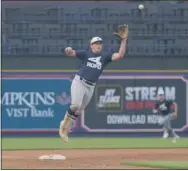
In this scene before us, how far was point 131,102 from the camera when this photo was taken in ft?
79.4

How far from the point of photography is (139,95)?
2425 centimetres

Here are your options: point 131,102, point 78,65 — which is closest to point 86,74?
point 78,65

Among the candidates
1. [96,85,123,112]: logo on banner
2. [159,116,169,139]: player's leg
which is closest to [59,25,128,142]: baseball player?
[159,116,169,139]: player's leg

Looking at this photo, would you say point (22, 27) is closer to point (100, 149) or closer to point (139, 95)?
point (139, 95)

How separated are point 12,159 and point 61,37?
11405mm

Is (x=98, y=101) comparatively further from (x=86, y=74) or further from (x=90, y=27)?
(x=86, y=74)

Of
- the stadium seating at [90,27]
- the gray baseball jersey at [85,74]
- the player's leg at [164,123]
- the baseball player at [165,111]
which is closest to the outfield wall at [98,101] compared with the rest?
the stadium seating at [90,27]

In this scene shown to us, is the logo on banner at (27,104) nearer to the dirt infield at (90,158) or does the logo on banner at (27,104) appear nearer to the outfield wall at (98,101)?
the outfield wall at (98,101)

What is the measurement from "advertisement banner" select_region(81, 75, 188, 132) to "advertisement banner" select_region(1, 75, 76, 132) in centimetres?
102

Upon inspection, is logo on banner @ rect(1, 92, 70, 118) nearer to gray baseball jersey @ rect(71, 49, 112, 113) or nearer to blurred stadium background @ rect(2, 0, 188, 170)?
blurred stadium background @ rect(2, 0, 188, 170)

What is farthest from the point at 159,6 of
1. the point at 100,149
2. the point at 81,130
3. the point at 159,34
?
the point at 100,149

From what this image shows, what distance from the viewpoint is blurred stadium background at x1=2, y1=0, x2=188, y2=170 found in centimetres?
2395

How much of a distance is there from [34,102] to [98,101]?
6.78 ft

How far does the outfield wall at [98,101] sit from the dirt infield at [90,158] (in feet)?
23.6
